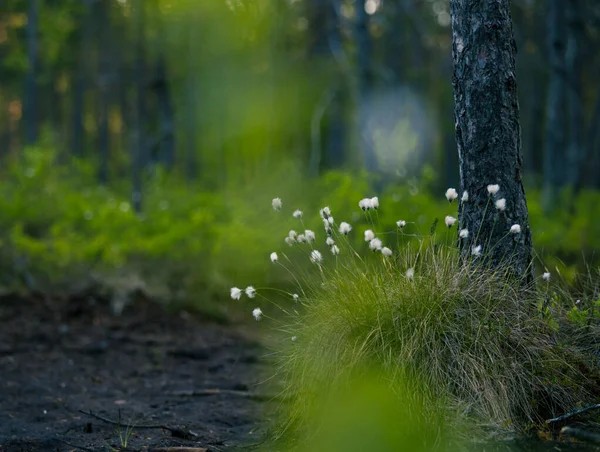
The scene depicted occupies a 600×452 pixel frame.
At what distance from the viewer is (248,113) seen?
2114 centimetres

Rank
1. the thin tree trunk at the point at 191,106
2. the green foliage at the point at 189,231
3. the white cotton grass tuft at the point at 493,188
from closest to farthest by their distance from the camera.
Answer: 1. the white cotton grass tuft at the point at 493,188
2. the green foliage at the point at 189,231
3. the thin tree trunk at the point at 191,106

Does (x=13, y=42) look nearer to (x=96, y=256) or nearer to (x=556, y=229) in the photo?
(x=96, y=256)

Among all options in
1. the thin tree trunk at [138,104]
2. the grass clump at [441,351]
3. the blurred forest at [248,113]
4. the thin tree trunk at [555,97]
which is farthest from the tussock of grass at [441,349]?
the thin tree trunk at [555,97]

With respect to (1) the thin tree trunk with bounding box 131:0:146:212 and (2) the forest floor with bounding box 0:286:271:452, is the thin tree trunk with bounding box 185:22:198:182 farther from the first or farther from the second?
(2) the forest floor with bounding box 0:286:271:452

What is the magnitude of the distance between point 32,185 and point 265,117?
11316 millimetres

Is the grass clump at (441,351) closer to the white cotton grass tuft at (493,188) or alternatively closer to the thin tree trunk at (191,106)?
the white cotton grass tuft at (493,188)

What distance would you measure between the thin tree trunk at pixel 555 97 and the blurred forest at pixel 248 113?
0.04 m

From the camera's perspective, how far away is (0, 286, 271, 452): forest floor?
427cm

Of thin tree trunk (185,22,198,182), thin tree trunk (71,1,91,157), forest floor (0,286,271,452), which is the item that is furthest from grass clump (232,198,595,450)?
thin tree trunk (71,1,91,157)

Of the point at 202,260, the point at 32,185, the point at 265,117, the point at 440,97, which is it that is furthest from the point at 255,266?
the point at 440,97

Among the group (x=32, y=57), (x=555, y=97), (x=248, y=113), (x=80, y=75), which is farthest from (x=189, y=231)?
(x=80, y=75)

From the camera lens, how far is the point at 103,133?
24.7 meters

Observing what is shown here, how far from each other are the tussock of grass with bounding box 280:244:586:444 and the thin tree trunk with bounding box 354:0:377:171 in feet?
26.8

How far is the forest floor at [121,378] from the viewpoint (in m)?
4.27
